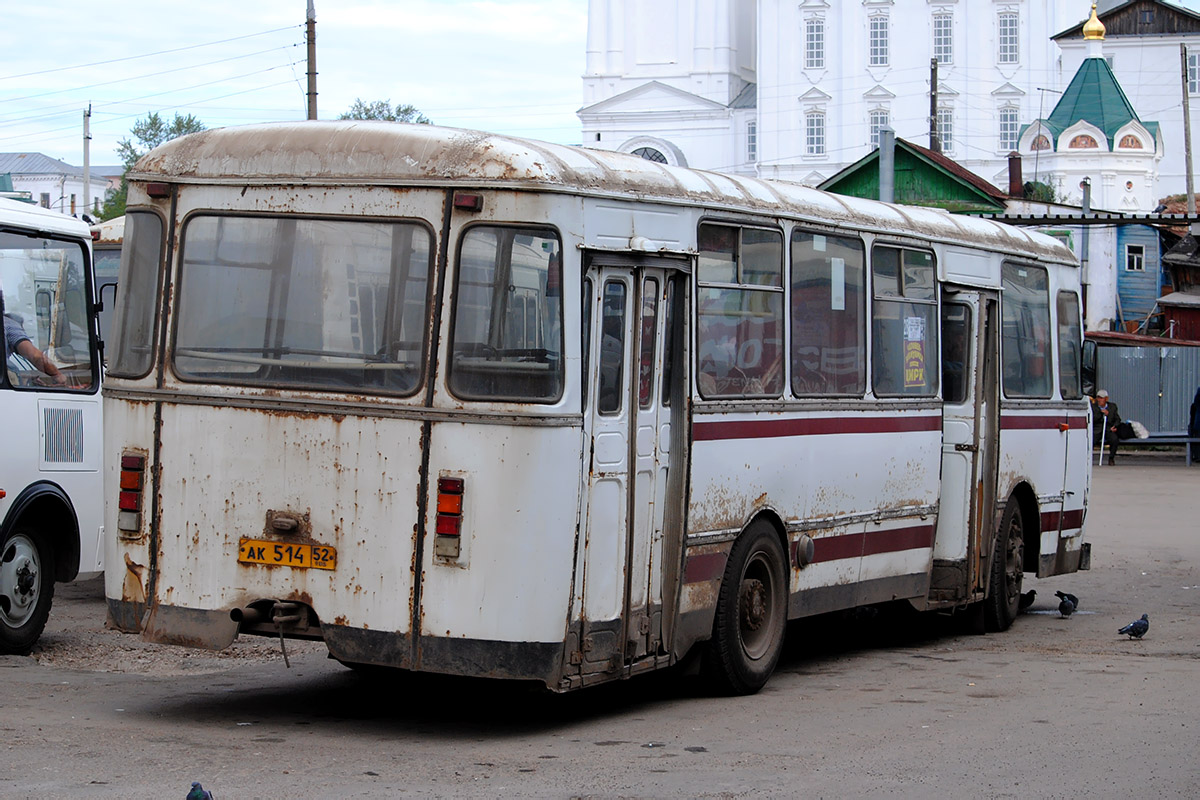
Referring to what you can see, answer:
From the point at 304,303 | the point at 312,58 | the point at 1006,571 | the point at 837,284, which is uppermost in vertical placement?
the point at 312,58

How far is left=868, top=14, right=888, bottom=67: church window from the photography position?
341 ft

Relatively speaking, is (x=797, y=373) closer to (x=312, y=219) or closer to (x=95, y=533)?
(x=312, y=219)

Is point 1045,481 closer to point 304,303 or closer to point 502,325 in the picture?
point 502,325

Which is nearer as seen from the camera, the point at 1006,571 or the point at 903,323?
the point at 903,323

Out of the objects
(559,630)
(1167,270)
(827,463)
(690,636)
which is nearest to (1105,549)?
(827,463)

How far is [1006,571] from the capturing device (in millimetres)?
12922

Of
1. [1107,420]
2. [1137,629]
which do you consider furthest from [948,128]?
[1137,629]

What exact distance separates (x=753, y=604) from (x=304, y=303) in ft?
10.8

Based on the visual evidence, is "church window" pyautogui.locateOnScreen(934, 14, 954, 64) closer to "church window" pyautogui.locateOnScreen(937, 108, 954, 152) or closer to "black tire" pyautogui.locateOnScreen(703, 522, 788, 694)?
"church window" pyautogui.locateOnScreen(937, 108, 954, 152)

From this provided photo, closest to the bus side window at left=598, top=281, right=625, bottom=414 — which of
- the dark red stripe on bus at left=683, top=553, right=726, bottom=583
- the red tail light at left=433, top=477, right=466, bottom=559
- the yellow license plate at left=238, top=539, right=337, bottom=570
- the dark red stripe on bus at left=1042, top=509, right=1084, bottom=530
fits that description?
the red tail light at left=433, top=477, right=466, bottom=559

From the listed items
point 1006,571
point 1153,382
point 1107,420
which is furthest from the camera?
point 1153,382

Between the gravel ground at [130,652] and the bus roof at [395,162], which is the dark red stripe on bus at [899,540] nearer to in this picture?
the bus roof at [395,162]

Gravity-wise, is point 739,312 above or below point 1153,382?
above

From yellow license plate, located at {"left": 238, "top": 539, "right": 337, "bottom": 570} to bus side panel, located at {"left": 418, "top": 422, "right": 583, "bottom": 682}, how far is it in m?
0.51
